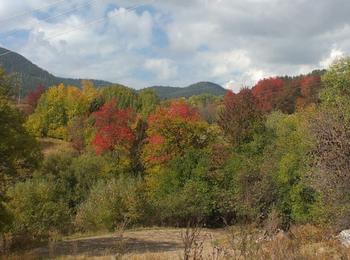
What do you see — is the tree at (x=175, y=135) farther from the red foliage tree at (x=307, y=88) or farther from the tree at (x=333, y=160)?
the red foliage tree at (x=307, y=88)

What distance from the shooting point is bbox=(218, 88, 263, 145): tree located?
34.7 meters

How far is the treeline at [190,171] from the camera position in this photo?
1825 cm

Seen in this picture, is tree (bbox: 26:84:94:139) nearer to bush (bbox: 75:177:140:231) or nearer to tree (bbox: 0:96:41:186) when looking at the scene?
bush (bbox: 75:177:140:231)

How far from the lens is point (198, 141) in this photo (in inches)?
1522

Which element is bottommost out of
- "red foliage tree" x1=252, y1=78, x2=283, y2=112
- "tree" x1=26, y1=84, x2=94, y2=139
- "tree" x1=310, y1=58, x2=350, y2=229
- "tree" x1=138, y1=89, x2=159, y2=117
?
"tree" x1=310, y1=58, x2=350, y2=229

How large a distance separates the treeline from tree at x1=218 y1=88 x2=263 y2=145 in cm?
7

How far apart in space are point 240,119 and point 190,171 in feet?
18.0

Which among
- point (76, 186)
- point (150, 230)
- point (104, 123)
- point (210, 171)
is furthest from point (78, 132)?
point (150, 230)

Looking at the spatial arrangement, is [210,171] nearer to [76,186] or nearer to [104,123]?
[76,186]

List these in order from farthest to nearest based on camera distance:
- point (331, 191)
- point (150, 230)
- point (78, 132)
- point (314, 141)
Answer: point (78, 132) → point (150, 230) → point (314, 141) → point (331, 191)

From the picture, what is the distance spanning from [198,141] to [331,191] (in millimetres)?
22152

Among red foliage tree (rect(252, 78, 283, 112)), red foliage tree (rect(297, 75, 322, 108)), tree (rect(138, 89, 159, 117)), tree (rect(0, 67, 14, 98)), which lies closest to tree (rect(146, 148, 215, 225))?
tree (rect(0, 67, 14, 98))

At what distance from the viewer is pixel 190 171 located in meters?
33.8

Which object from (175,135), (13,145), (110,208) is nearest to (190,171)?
(175,135)
